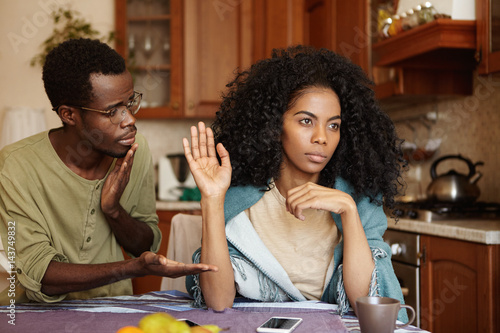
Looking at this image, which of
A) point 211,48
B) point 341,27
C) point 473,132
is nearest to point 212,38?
point 211,48

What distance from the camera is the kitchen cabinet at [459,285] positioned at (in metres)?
1.95

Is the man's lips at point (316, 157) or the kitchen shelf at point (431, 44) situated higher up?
the kitchen shelf at point (431, 44)

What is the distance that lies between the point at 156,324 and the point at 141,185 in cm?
90

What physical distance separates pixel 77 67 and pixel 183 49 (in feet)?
7.92

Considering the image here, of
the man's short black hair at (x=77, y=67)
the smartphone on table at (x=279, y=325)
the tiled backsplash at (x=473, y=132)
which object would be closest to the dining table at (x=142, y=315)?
the smartphone on table at (x=279, y=325)

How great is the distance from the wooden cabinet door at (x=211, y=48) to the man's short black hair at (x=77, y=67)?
7.54ft

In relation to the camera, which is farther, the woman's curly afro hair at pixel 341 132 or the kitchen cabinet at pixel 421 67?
the kitchen cabinet at pixel 421 67

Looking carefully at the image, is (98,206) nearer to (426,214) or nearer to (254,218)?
(254,218)

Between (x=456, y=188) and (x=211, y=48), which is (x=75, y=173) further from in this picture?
(x=211, y=48)

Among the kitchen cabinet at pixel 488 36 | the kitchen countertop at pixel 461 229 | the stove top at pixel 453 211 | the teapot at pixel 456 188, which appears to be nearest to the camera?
the kitchen countertop at pixel 461 229

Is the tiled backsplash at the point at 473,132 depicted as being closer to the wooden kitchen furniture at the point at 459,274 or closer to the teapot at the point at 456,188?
the teapot at the point at 456,188

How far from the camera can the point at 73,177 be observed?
145cm

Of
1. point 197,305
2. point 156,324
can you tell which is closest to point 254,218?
point 197,305

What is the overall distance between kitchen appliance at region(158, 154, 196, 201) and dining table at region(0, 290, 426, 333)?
2.37 m
